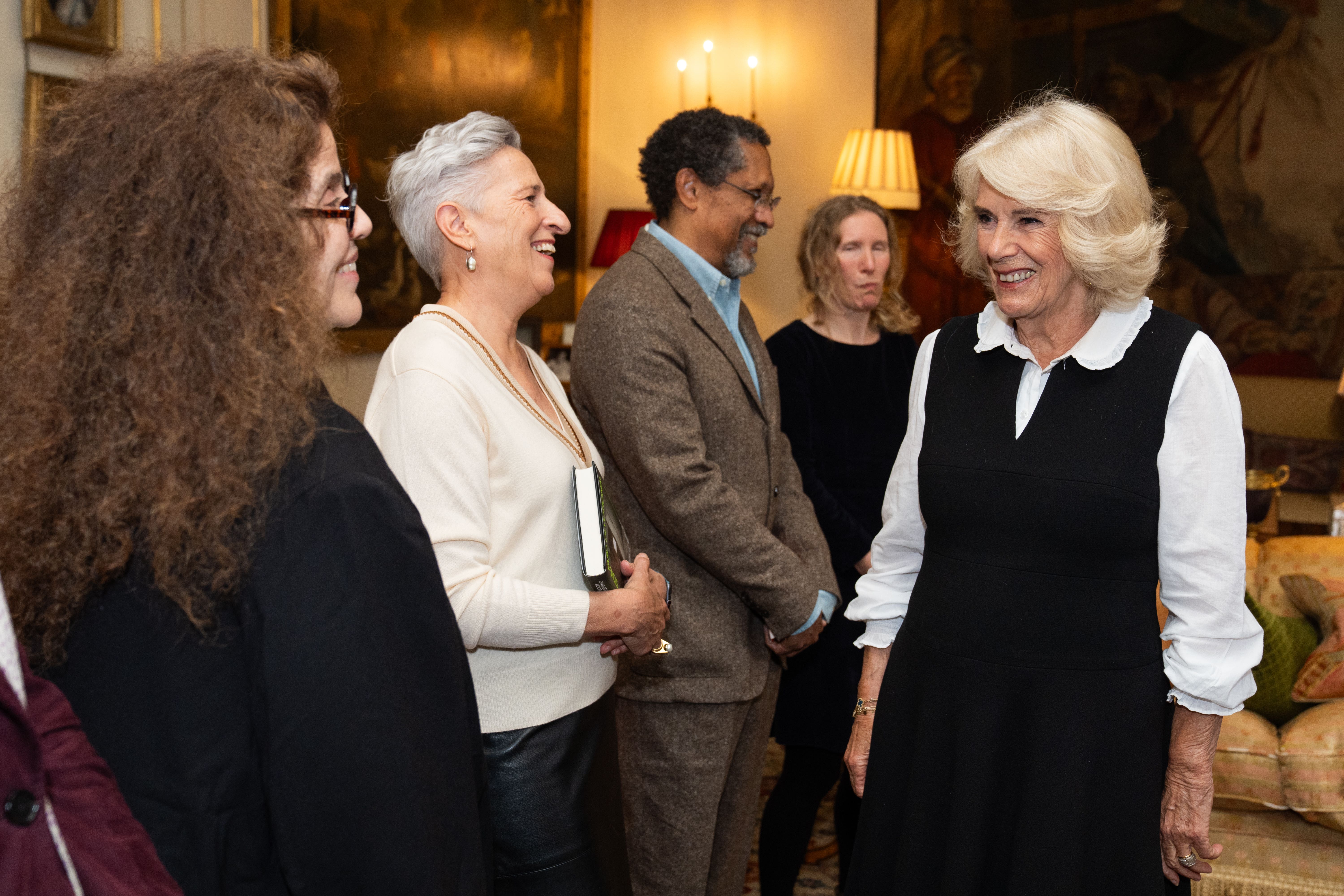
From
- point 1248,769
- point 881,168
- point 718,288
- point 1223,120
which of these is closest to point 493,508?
point 718,288

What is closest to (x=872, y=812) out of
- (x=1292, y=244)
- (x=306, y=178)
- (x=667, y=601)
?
(x=667, y=601)

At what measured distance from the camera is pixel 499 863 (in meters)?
1.58

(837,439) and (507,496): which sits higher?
(507,496)

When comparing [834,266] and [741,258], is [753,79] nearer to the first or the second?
[834,266]

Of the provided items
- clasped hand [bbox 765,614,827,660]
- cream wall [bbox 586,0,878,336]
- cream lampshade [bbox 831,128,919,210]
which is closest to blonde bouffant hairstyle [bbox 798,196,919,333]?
clasped hand [bbox 765,614,827,660]

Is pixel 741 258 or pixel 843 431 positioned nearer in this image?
pixel 741 258

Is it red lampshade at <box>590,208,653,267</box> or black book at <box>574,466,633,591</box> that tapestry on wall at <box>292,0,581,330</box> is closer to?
red lampshade at <box>590,208,653,267</box>

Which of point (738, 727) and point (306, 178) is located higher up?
point (306, 178)

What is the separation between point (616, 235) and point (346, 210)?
4.84 m

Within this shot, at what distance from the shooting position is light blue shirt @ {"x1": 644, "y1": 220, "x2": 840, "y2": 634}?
2.46 m

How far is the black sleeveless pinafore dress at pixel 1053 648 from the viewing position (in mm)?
1574

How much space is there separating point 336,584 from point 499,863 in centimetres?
79

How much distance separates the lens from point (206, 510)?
0.93 meters

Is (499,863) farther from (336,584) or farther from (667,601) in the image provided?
(336,584)
